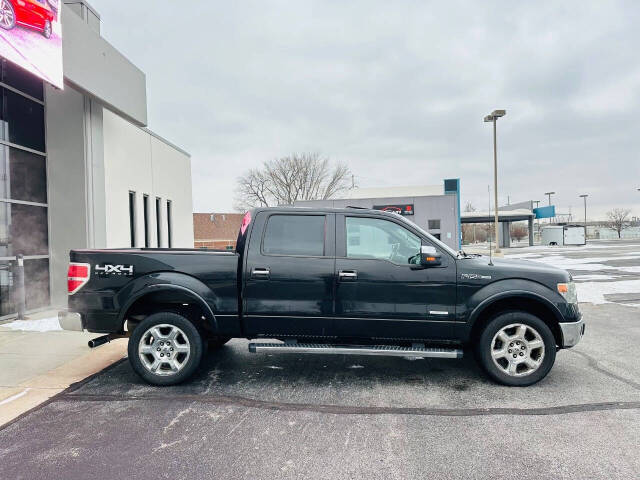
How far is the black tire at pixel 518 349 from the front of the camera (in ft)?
14.8

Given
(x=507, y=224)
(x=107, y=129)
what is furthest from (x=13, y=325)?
(x=507, y=224)

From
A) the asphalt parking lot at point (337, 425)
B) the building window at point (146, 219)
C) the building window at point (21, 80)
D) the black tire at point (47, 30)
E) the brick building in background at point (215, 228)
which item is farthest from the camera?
the brick building in background at point (215, 228)

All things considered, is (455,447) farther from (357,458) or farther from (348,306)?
(348,306)

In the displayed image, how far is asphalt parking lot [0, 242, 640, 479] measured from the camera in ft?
9.95

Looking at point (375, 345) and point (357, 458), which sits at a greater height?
point (375, 345)

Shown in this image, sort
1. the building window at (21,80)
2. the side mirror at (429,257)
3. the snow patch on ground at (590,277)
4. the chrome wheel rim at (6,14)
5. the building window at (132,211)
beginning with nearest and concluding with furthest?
the side mirror at (429,257) → the chrome wheel rim at (6,14) → the building window at (21,80) → the building window at (132,211) → the snow patch on ground at (590,277)

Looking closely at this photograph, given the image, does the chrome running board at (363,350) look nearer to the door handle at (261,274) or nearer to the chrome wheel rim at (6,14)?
the door handle at (261,274)

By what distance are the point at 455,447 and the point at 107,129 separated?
10.9 m

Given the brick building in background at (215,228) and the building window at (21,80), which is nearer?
the building window at (21,80)

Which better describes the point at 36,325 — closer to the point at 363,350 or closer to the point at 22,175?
the point at 22,175

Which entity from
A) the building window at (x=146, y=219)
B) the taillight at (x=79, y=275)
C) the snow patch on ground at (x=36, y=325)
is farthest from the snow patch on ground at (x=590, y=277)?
the snow patch on ground at (x=36, y=325)

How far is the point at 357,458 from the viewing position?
313cm

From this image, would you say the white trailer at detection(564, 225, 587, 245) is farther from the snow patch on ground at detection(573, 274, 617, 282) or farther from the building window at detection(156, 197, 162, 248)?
the building window at detection(156, 197, 162, 248)

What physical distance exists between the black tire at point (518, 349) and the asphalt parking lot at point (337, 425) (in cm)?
12
